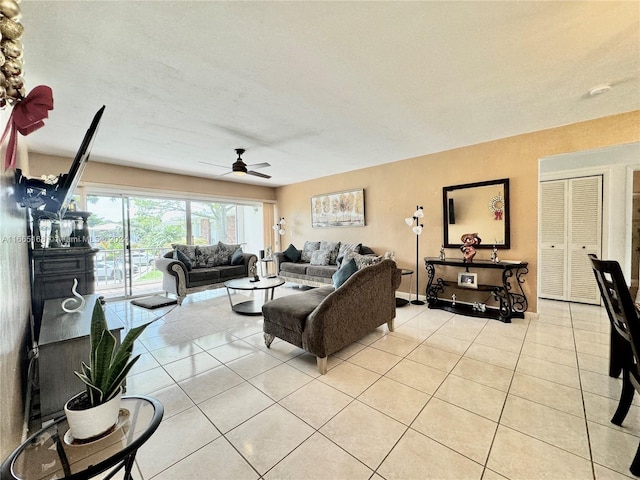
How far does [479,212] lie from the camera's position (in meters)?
3.84

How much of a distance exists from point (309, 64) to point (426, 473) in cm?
264

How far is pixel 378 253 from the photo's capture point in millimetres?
5082

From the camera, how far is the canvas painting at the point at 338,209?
5293 millimetres

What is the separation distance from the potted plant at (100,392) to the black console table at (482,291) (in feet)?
12.5

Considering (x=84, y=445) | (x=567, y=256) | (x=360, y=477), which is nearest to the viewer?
(x=84, y=445)

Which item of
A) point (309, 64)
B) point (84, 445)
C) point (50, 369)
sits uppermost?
point (309, 64)

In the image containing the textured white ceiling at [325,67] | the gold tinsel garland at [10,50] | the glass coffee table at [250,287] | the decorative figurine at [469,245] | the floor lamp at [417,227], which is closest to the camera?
the gold tinsel garland at [10,50]

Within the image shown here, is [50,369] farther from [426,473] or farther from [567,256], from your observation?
[567,256]

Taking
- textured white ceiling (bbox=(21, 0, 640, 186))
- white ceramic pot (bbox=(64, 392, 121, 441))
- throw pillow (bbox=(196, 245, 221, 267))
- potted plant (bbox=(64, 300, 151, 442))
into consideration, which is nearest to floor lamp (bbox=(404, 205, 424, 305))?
textured white ceiling (bbox=(21, 0, 640, 186))

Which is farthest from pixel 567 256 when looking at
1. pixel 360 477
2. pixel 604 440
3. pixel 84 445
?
pixel 84 445

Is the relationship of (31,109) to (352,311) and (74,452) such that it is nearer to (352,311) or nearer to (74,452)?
(74,452)

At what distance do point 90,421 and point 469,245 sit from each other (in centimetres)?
417

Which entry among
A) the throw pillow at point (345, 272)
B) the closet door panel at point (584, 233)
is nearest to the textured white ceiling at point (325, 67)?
the closet door panel at point (584, 233)

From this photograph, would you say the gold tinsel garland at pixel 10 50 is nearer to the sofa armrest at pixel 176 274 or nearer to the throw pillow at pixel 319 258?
the sofa armrest at pixel 176 274
